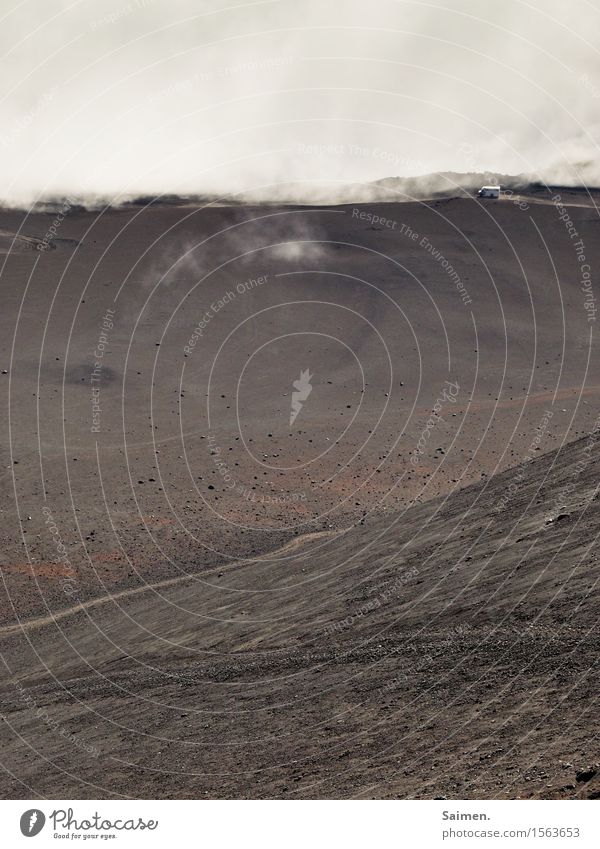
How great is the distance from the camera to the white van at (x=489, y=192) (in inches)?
3497

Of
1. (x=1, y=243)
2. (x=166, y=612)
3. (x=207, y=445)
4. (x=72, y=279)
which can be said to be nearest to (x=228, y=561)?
(x=166, y=612)

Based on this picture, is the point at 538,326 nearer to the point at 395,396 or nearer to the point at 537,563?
the point at 395,396

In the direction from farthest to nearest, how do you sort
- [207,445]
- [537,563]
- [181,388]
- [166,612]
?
[181,388] → [207,445] → [166,612] → [537,563]

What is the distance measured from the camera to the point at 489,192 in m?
88.8

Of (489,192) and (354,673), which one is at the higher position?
(489,192)

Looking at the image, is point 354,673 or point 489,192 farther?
point 489,192

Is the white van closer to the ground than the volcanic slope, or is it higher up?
higher up

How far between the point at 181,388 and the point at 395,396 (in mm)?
11628

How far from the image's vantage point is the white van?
88812 millimetres

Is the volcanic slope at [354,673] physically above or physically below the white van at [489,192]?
below

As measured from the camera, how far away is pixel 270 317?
70188 millimetres

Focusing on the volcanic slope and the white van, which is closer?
the volcanic slope

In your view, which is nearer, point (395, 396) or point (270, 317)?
point (395, 396)

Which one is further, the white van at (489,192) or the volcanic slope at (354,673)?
the white van at (489,192)
